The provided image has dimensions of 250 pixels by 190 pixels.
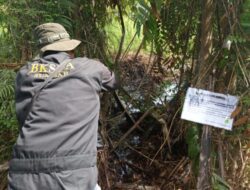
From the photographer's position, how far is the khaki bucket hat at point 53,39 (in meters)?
2.73

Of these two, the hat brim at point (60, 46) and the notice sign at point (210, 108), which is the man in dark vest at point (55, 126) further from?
the notice sign at point (210, 108)

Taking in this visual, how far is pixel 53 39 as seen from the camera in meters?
2.76

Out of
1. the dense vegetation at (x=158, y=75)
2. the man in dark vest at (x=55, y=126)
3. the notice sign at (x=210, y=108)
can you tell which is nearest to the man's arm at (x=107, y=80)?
the man in dark vest at (x=55, y=126)

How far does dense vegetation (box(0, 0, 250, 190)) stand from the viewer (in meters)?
2.92

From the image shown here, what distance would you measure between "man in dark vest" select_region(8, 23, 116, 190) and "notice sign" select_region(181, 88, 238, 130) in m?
0.63

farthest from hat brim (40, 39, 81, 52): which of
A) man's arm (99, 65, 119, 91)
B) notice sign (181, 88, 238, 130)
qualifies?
notice sign (181, 88, 238, 130)

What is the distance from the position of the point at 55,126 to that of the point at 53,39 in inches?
22.7

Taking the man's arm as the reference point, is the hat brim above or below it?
above

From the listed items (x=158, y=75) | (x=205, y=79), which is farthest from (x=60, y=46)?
(x=158, y=75)

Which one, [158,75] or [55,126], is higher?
→ [55,126]

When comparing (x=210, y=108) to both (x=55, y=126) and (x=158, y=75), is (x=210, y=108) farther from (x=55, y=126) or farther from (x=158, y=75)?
(x=158, y=75)

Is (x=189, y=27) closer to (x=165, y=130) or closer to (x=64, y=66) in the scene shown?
(x=165, y=130)

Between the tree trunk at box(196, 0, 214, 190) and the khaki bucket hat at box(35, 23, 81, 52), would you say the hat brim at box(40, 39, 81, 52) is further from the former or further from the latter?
the tree trunk at box(196, 0, 214, 190)

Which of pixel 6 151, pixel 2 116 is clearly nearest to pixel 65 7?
pixel 2 116
